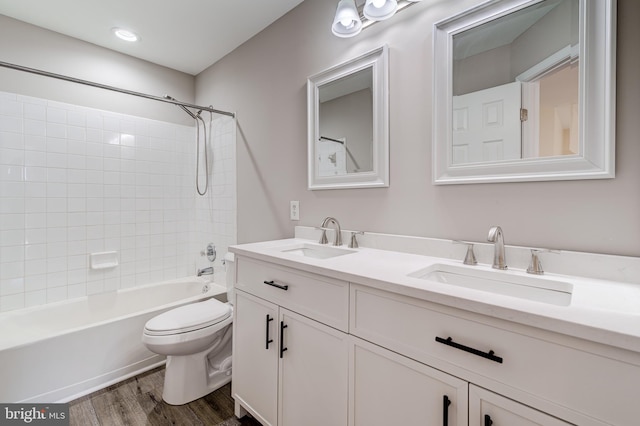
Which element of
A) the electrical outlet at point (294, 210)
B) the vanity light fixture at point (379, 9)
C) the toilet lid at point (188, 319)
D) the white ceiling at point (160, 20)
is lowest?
the toilet lid at point (188, 319)

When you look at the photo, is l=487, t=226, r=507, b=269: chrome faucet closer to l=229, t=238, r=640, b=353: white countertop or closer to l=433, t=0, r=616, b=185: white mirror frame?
l=229, t=238, r=640, b=353: white countertop

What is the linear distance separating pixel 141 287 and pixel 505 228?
2737 millimetres

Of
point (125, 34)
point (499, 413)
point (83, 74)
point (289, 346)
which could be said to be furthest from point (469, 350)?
point (83, 74)

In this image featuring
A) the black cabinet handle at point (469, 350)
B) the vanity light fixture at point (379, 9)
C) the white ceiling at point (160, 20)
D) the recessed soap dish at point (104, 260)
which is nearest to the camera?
the black cabinet handle at point (469, 350)

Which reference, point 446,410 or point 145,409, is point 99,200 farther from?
point 446,410

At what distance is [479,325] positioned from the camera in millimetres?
729

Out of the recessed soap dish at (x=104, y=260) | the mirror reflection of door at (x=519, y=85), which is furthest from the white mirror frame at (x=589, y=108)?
the recessed soap dish at (x=104, y=260)

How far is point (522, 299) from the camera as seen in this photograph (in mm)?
775

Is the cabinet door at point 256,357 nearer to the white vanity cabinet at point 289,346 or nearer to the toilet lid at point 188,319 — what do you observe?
the white vanity cabinet at point 289,346

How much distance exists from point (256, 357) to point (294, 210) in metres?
0.90

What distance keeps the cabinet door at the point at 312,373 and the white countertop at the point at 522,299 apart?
0.78 feet

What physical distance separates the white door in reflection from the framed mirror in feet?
1.10

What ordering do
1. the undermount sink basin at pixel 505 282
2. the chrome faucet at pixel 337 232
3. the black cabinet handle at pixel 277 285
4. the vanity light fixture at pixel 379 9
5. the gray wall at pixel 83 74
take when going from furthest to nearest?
the gray wall at pixel 83 74 < the chrome faucet at pixel 337 232 < the vanity light fixture at pixel 379 9 < the black cabinet handle at pixel 277 285 < the undermount sink basin at pixel 505 282

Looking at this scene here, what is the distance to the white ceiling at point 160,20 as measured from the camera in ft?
6.09
